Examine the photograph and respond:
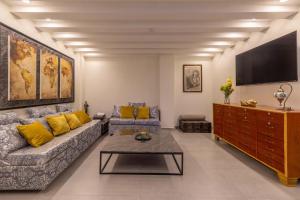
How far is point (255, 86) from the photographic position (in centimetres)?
502

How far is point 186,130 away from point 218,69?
92.3 inches

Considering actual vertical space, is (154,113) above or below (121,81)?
below

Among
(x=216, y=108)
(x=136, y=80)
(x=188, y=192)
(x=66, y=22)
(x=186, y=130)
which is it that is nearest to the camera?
(x=188, y=192)

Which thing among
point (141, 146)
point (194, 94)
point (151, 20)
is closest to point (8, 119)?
point (141, 146)

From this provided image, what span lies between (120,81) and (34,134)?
491 centimetres

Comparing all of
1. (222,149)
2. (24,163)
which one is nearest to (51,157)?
(24,163)

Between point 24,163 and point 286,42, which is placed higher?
point 286,42

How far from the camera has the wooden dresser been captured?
2941 mm

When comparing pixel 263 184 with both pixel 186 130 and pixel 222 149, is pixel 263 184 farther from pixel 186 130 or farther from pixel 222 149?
pixel 186 130

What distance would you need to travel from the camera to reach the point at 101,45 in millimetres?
6152

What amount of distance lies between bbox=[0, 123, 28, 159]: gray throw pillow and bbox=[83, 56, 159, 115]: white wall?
472cm

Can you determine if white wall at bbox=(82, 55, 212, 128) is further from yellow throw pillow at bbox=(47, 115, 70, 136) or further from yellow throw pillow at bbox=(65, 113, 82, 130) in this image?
yellow throw pillow at bbox=(47, 115, 70, 136)

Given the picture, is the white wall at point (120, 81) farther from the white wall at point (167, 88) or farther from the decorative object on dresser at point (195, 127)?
the decorative object on dresser at point (195, 127)

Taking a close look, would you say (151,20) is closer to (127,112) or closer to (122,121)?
(122,121)
